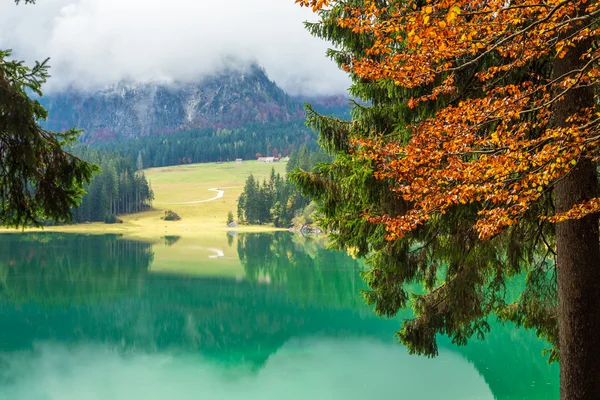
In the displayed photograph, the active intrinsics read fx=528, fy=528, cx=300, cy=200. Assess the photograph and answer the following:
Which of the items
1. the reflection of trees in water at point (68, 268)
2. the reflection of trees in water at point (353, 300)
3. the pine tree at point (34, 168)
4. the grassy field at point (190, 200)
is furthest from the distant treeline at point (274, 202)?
the pine tree at point (34, 168)

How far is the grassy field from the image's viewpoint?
89125 mm

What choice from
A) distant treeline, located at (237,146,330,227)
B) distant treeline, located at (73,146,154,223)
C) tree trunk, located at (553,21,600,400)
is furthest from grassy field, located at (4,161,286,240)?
tree trunk, located at (553,21,600,400)

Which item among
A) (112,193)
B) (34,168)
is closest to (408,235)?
(34,168)

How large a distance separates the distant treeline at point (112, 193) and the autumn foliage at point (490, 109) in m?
89.0

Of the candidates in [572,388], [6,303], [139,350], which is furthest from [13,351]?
[572,388]

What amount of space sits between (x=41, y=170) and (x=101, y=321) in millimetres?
21572

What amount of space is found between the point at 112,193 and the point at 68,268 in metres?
60.2

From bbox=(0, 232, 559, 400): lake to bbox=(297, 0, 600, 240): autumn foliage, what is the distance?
444 inches

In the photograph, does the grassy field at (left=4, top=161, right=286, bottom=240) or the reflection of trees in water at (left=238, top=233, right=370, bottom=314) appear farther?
the grassy field at (left=4, top=161, right=286, bottom=240)

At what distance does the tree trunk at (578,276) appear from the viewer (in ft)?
19.1

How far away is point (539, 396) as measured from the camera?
1559 cm

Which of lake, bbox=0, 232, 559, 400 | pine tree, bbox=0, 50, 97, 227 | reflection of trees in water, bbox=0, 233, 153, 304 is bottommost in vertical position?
lake, bbox=0, 232, 559, 400

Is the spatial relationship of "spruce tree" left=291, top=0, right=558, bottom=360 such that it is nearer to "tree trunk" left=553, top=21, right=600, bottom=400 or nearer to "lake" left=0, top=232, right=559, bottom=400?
"tree trunk" left=553, top=21, right=600, bottom=400

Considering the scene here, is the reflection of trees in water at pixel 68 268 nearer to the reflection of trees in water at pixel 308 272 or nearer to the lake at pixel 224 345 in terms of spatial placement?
the lake at pixel 224 345
